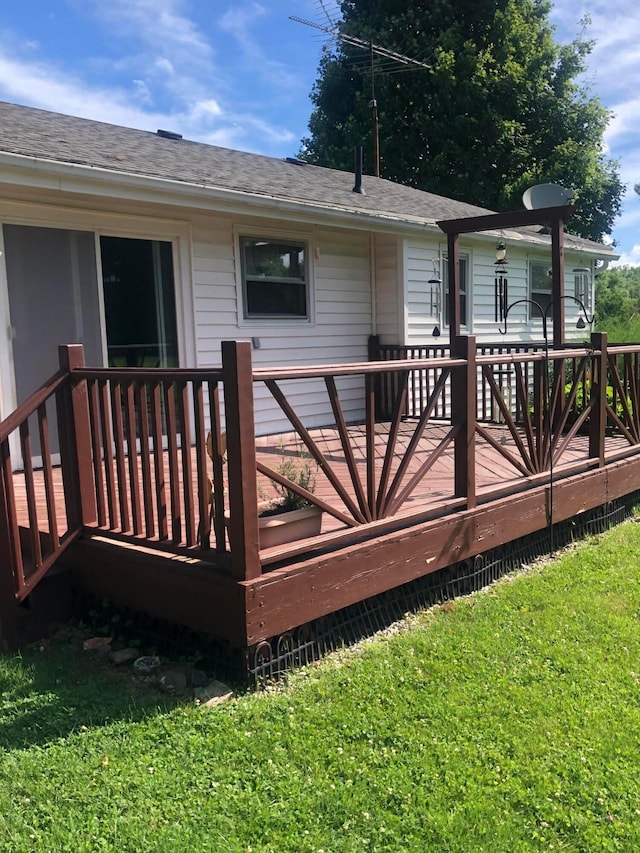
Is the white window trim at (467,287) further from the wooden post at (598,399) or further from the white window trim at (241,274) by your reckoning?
the wooden post at (598,399)

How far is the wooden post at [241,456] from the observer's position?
2.95 meters

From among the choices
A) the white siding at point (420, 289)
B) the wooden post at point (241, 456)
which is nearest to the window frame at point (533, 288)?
the white siding at point (420, 289)

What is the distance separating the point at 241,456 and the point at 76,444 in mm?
1205

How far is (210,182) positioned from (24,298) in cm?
182

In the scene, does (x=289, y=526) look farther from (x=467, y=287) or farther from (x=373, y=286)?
(x=467, y=287)

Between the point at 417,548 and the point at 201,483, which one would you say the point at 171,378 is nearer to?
the point at 201,483

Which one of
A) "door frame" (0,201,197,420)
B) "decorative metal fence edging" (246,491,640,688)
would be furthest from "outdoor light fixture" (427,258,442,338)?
"decorative metal fence edging" (246,491,640,688)

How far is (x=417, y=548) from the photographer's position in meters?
3.91

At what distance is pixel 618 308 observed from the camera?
36281 mm

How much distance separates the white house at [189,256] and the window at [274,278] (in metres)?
0.02

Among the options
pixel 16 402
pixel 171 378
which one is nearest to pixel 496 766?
pixel 171 378

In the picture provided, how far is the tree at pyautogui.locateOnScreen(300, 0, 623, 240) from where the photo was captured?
2089 cm

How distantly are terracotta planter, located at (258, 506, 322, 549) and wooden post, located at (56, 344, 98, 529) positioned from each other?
3.65 ft

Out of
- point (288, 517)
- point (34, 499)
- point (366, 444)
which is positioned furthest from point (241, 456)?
point (34, 499)
